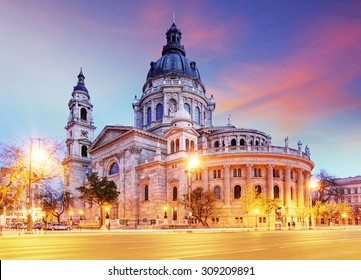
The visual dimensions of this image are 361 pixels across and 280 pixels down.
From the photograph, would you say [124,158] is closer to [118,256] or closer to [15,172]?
[15,172]

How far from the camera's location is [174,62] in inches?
3487

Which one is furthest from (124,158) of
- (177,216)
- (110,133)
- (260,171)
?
(260,171)

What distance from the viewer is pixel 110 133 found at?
71750 mm

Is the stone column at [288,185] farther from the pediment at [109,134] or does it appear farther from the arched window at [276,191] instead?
the pediment at [109,134]

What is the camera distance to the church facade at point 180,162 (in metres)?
54.2

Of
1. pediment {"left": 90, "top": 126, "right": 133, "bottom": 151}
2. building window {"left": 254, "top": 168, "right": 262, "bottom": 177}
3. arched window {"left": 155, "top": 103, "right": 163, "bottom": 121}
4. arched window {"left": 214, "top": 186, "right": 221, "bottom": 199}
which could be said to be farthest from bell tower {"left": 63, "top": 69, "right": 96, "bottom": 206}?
building window {"left": 254, "top": 168, "right": 262, "bottom": 177}

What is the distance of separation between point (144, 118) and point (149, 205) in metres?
29.5

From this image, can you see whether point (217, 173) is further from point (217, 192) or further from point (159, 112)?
point (159, 112)

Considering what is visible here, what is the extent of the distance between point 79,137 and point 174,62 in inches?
1156

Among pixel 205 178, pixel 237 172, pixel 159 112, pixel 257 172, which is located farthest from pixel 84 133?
pixel 257 172

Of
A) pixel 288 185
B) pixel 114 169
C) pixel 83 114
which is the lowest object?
pixel 288 185

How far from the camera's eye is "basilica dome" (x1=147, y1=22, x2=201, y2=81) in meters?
87.6

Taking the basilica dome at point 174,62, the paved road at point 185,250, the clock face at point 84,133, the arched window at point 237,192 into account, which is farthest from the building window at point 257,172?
the clock face at point 84,133

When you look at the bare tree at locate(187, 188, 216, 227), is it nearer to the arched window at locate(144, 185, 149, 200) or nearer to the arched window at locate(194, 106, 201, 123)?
the arched window at locate(144, 185, 149, 200)
